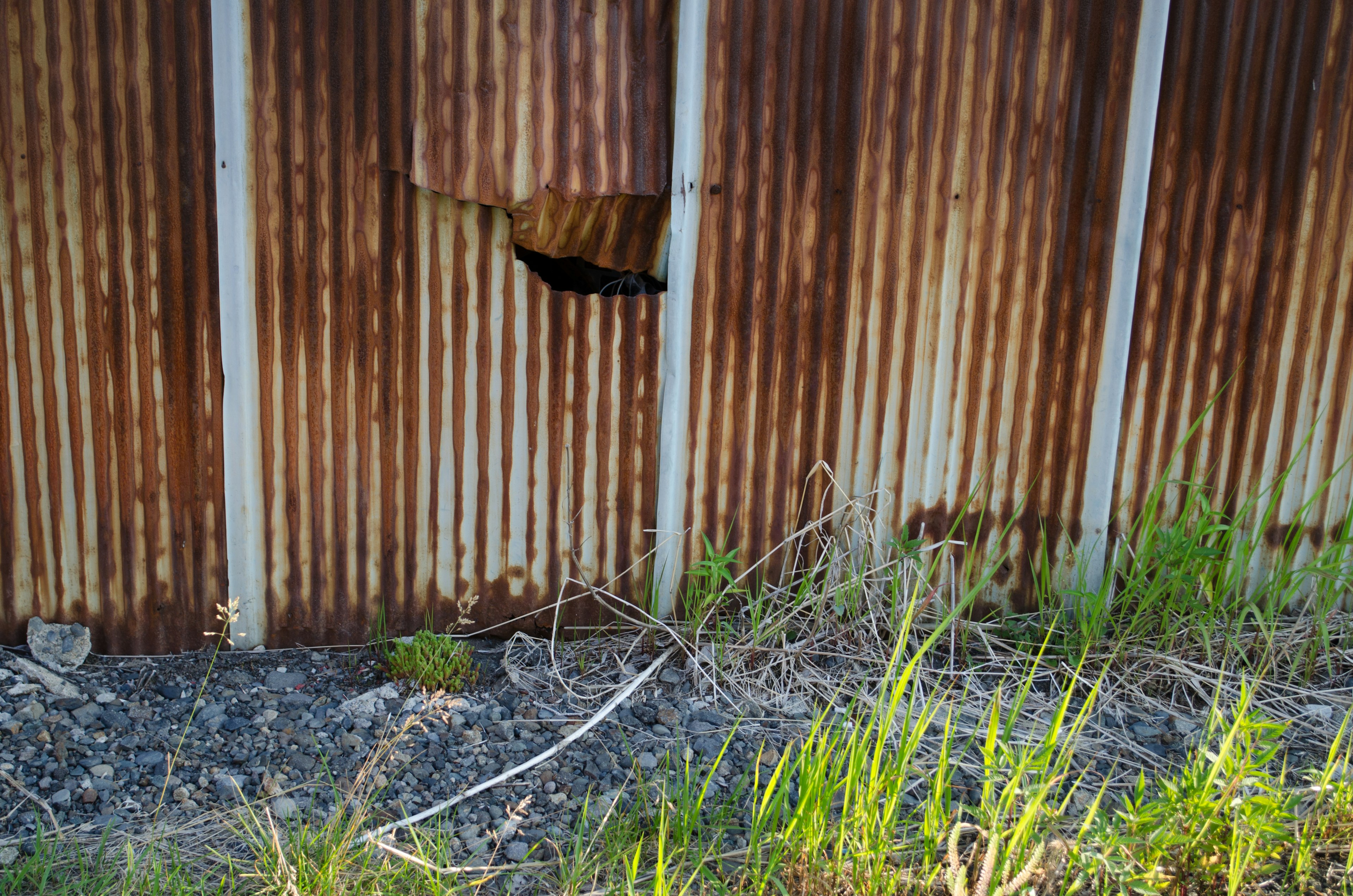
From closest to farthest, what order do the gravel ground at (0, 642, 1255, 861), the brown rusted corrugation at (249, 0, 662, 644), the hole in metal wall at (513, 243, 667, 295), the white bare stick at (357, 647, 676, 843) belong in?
1. the white bare stick at (357, 647, 676, 843)
2. the gravel ground at (0, 642, 1255, 861)
3. the brown rusted corrugation at (249, 0, 662, 644)
4. the hole in metal wall at (513, 243, 667, 295)

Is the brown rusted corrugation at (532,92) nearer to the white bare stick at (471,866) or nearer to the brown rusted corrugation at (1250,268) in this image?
the brown rusted corrugation at (1250,268)

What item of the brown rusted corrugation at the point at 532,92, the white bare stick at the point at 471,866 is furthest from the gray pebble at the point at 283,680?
the brown rusted corrugation at the point at 532,92

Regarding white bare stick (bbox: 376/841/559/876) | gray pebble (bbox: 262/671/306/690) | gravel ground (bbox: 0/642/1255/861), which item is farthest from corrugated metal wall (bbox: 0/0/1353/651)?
white bare stick (bbox: 376/841/559/876)

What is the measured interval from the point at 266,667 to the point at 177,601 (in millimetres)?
392

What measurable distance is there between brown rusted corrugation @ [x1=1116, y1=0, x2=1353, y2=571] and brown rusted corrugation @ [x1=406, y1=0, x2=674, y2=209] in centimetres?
174

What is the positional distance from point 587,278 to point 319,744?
68.6 inches

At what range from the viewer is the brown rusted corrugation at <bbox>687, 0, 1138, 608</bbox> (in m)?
3.01

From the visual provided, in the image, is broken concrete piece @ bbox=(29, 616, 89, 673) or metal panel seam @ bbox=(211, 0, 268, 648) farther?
broken concrete piece @ bbox=(29, 616, 89, 673)

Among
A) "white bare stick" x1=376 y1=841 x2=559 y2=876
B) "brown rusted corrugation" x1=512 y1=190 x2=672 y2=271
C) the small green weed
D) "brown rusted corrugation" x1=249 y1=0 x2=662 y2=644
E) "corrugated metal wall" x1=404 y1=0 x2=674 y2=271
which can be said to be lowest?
"white bare stick" x1=376 y1=841 x2=559 y2=876

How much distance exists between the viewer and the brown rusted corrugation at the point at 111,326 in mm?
2842

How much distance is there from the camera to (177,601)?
10.4 feet

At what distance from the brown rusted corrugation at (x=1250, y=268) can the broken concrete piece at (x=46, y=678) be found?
353 centimetres

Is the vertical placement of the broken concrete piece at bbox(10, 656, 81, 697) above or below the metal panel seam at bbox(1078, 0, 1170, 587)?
below

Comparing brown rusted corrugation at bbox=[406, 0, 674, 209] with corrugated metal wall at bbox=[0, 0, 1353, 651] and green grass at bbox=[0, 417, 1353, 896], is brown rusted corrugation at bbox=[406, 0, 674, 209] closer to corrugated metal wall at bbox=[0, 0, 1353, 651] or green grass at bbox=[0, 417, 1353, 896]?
corrugated metal wall at bbox=[0, 0, 1353, 651]
